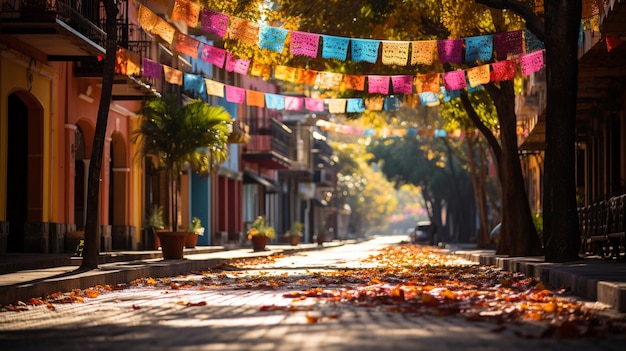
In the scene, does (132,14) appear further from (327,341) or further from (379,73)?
(327,341)

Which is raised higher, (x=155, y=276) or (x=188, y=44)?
(x=188, y=44)

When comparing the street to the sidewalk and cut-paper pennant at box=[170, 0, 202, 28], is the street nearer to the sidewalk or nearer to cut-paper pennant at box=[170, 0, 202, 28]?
the sidewalk

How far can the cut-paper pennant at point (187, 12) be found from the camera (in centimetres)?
2394

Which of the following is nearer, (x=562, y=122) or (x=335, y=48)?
(x=562, y=122)

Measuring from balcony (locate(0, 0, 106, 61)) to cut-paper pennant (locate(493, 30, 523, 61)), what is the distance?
8.34 meters

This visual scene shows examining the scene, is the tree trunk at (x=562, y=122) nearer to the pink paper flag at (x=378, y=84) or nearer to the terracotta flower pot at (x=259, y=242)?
the pink paper flag at (x=378, y=84)

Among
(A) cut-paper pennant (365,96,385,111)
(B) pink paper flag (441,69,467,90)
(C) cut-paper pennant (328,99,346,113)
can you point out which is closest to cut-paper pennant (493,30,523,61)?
(B) pink paper flag (441,69,467,90)

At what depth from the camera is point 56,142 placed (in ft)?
93.9

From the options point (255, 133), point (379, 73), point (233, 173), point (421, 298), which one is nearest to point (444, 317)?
point (421, 298)

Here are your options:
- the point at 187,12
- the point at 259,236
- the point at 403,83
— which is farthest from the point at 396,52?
the point at 259,236

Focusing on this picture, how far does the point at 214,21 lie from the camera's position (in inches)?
970

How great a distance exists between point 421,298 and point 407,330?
110 inches

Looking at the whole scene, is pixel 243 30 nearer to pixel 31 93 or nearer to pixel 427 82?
pixel 31 93

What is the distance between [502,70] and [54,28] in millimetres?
9241
